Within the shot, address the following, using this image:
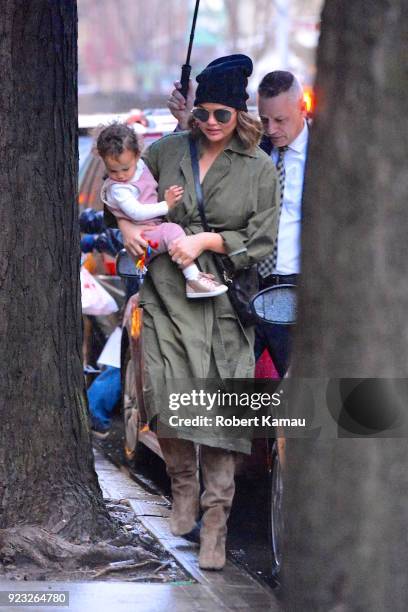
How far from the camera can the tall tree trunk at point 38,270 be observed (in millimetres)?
5746

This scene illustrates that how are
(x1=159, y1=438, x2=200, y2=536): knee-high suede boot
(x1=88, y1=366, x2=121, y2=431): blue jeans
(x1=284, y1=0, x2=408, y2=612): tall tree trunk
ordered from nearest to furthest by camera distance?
(x1=284, y1=0, x2=408, y2=612): tall tree trunk, (x1=159, y1=438, x2=200, y2=536): knee-high suede boot, (x1=88, y1=366, x2=121, y2=431): blue jeans

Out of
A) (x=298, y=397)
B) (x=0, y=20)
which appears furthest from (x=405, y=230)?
(x=0, y=20)

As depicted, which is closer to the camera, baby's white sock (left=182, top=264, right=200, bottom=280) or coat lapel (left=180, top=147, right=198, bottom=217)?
baby's white sock (left=182, top=264, right=200, bottom=280)

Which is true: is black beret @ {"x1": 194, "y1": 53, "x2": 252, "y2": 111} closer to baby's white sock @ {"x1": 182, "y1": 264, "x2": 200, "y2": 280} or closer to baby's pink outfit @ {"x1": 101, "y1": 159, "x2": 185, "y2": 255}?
baby's pink outfit @ {"x1": 101, "y1": 159, "x2": 185, "y2": 255}

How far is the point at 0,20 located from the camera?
18.7 ft

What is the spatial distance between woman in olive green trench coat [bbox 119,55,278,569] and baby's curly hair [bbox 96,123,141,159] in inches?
8.8

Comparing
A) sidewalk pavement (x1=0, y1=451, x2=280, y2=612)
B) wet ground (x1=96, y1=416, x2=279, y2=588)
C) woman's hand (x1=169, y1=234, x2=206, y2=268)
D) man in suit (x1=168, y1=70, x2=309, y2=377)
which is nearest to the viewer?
sidewalk pavement (x1=0, y1=451, x2=280, y2=612)

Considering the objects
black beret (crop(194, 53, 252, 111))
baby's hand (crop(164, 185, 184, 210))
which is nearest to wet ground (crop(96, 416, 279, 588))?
baby's hand (crop(164, 185, 184, 210))

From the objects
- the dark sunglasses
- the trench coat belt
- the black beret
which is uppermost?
the black beret

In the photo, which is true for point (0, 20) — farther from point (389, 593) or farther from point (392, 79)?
point (389, 593)

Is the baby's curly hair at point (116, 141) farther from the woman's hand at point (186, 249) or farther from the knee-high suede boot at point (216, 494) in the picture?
the knee-high suede boot at point (216, 494)

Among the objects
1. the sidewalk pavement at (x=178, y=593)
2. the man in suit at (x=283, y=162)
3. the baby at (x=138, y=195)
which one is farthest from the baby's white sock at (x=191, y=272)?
the sidewalk pavement at (x=178, y=593)

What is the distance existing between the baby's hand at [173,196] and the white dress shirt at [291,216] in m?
0.63

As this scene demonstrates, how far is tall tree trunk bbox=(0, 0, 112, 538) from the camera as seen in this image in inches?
226
